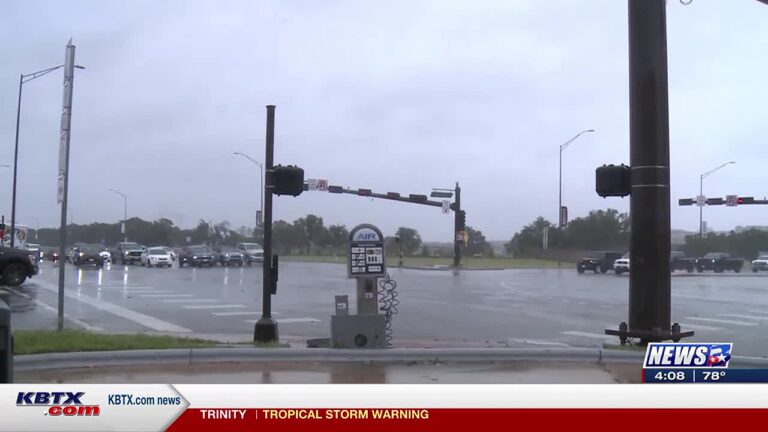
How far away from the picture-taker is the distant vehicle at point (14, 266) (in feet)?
76.5

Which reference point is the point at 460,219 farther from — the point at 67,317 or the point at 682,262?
the point at 67,317

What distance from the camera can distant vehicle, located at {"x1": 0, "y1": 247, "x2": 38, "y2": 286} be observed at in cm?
2333

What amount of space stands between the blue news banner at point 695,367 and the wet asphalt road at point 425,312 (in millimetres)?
8092

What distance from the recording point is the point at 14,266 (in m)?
23.5

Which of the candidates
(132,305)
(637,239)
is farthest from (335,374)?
(132,305)

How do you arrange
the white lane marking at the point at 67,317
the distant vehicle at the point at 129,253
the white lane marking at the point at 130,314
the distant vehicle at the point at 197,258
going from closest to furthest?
the white lane marking at the point at 67,317 → the white lane marking at the point at 130,314 → the distant vehicle at the point at 197,258 → the distant vehicle at the point at 129,253

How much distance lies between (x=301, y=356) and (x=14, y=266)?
1895 cm

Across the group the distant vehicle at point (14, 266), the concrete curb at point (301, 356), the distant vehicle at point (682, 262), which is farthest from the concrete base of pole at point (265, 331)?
the distant vehicle at point (682, 262)

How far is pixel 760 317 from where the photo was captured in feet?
54.7

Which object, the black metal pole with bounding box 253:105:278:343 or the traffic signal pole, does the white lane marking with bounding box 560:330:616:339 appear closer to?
the traffic signal pole

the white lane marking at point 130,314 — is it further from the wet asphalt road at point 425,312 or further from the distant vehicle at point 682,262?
the distant vehicle at point 682,262

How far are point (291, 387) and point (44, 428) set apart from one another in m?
1.02

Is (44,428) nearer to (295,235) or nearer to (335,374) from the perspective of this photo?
(335,374)

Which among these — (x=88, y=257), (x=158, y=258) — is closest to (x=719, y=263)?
(x=158, y=258)
